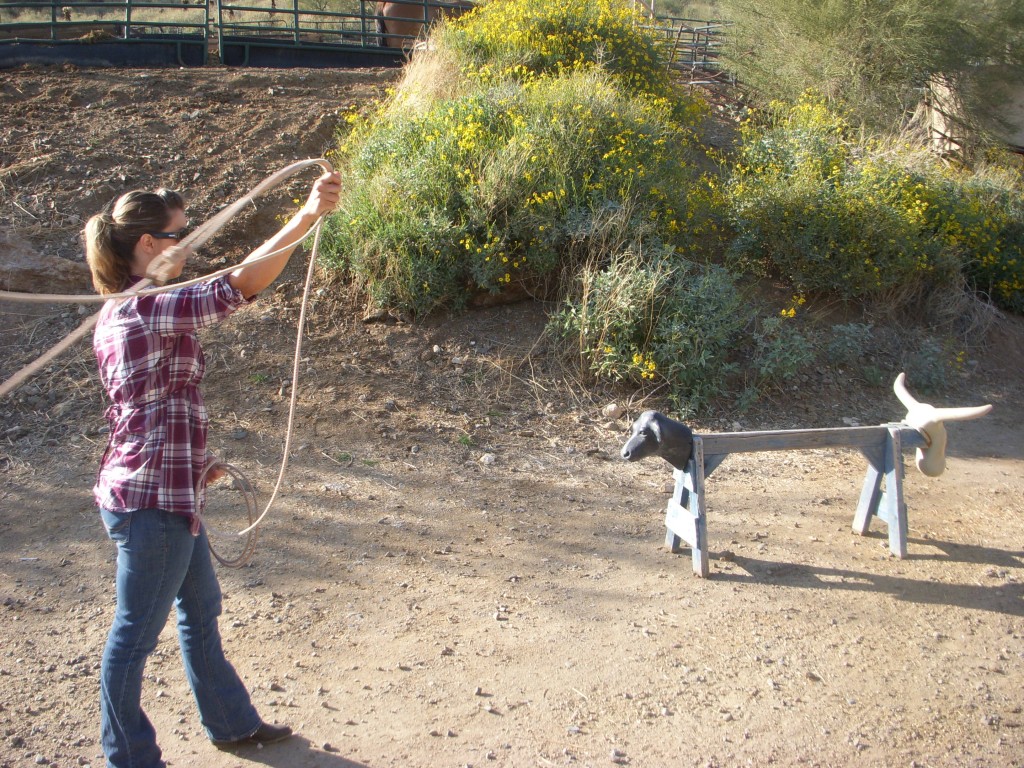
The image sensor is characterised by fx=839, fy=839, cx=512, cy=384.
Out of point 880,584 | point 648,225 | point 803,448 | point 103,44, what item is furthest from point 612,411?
point 103,44

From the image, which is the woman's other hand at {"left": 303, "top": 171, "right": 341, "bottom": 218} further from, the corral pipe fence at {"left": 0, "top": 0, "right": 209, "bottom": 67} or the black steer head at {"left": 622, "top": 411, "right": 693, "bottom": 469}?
the corral pipe fence at {"left": 0, "top": 0, "right": 209, "bottom": 67}

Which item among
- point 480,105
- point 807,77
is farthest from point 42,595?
point 807,77

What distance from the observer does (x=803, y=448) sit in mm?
4258

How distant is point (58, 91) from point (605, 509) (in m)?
8.14

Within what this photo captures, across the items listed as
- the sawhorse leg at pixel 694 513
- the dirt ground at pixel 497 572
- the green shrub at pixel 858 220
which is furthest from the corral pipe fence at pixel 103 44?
the sawhorse leg at pixel 694 513

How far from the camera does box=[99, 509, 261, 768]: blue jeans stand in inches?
92.3

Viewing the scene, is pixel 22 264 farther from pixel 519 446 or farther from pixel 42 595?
pixel 519 446

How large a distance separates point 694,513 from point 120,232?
2.81 meters

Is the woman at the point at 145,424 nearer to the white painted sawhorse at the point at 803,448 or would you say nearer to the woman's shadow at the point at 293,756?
the woman's shadow at the point at 293,756

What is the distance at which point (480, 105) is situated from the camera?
7738mm

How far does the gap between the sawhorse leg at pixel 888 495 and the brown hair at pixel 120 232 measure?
11.8ft

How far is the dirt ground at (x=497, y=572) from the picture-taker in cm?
301

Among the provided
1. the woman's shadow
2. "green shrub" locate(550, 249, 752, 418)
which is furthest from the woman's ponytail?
"green shrub" locate(550, 249, 752, 418)

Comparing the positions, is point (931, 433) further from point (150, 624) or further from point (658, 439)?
point (150, 624)
